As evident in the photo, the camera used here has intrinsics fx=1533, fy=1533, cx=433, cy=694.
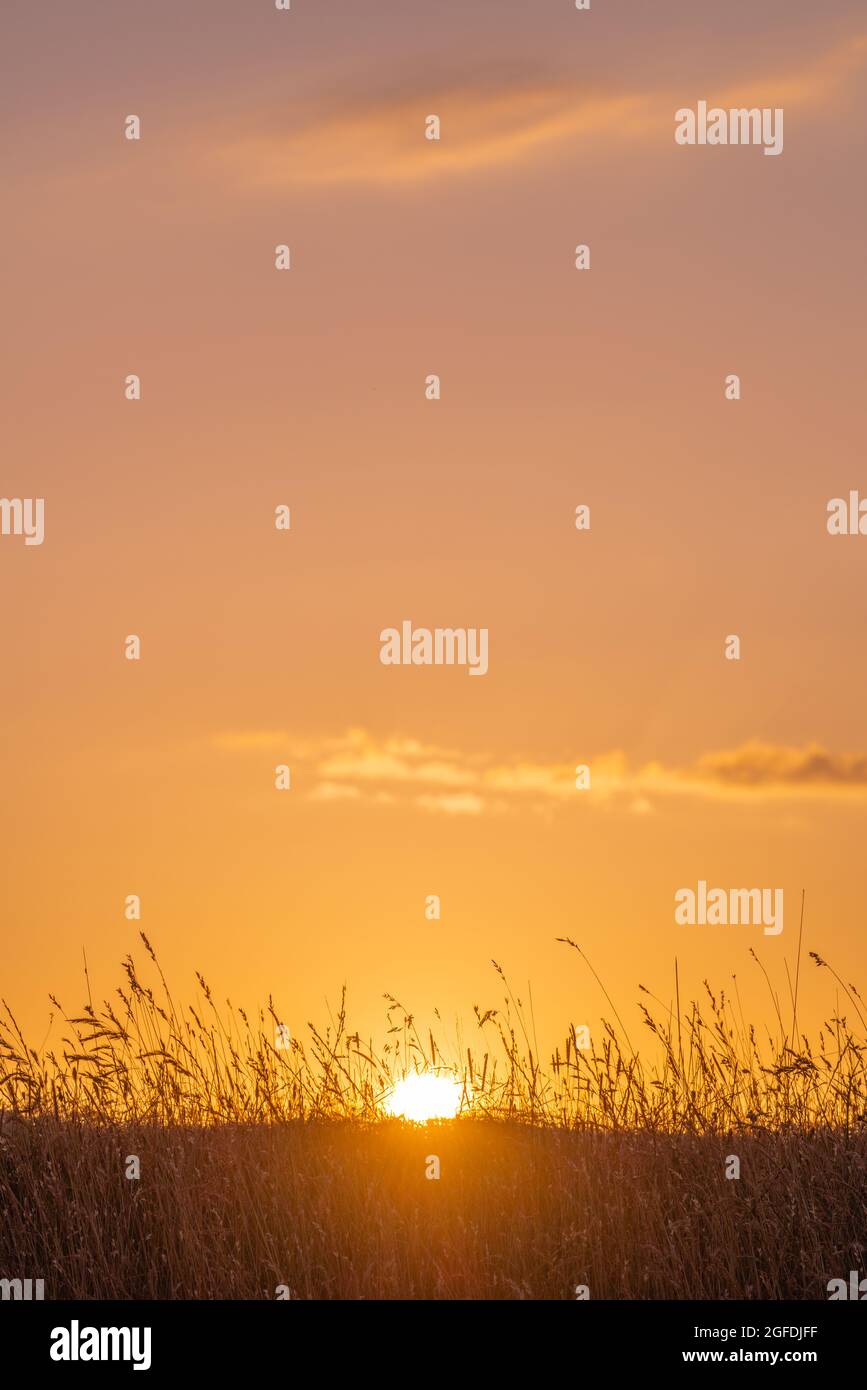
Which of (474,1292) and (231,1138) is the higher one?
(231,1138)

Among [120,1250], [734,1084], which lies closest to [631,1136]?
[734,1084]

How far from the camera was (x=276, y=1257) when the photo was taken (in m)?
9.29

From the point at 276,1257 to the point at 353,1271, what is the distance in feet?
1.80

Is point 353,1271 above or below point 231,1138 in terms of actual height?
below
